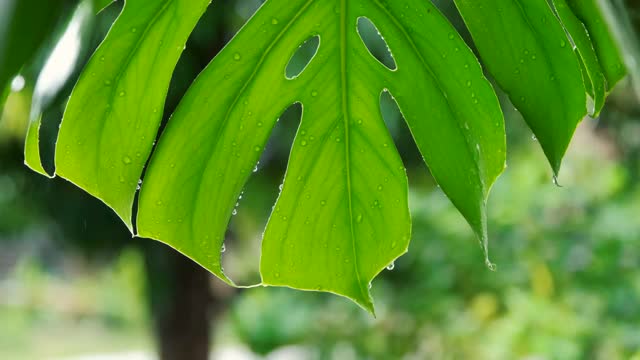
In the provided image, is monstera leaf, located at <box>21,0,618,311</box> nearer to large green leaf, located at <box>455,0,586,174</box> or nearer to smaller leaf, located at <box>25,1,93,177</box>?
large green leaf, located at <box>455,0,586,174</box>

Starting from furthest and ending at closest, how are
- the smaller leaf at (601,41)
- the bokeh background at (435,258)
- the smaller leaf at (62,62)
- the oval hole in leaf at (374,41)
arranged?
the bokeh background at (435,258), the oval hole in leaf at (374,41), the smaller leaf at (601,41), the smaller leaf at (62,62)

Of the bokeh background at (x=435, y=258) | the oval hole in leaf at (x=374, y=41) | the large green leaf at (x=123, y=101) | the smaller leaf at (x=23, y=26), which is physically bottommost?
the bokeh background at (x=435, y=258)

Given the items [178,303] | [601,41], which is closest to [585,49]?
[601,41]

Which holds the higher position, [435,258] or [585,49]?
[585,49]

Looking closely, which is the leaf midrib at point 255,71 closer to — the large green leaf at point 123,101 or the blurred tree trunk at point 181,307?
the large green leaf at point 123,101

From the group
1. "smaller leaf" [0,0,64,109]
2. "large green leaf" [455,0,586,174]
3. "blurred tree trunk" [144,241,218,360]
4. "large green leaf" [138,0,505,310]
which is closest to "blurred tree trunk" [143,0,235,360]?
"blurred tree trunk" [144,241,218,360]

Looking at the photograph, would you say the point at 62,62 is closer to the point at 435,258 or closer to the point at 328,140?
the point at 328,140

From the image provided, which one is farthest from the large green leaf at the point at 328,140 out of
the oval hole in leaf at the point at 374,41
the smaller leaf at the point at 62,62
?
the oval hole in leaf at the point at 374,41

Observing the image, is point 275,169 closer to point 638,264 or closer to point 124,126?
point 638,264
